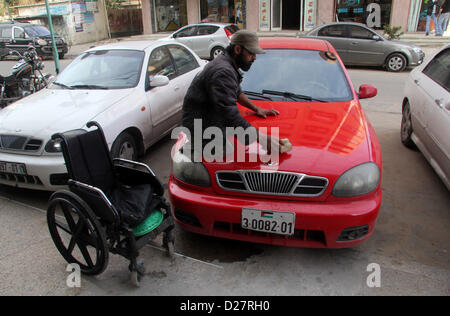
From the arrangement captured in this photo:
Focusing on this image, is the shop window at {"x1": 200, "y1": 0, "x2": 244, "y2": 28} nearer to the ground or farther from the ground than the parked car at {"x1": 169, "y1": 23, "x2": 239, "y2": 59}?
farther from the ground

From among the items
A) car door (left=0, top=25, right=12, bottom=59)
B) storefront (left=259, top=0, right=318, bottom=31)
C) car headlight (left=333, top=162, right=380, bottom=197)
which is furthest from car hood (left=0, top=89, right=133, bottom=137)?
storefront (left=259, top=0, right=318, bottom=31)

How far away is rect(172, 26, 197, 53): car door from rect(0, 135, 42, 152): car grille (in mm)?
10463

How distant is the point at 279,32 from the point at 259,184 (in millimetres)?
17795

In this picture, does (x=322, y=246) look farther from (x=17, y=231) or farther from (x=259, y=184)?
(x=17, y=231)

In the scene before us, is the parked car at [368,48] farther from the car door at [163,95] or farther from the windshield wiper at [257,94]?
the windshield wiper at [257,94]

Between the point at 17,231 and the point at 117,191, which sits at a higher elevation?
the point at 117,191

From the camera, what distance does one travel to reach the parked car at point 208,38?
13.0 m

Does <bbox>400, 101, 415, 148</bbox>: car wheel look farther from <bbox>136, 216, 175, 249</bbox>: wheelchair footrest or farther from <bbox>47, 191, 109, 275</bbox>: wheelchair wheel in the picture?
<bbox>47, 191, 109, 275</bbox>: wheelchair wheel

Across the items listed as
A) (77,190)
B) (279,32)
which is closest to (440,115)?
(77,190)

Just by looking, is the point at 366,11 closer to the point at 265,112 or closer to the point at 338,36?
the point at 338,36

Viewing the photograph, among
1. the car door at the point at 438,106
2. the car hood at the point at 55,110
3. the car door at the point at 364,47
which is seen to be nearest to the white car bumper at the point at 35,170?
the car hood at the point at 55,110

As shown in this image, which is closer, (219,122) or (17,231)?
(219,122)

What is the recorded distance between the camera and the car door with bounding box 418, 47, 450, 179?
3548 mm

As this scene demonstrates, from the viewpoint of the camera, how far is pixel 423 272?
8.78 feet
